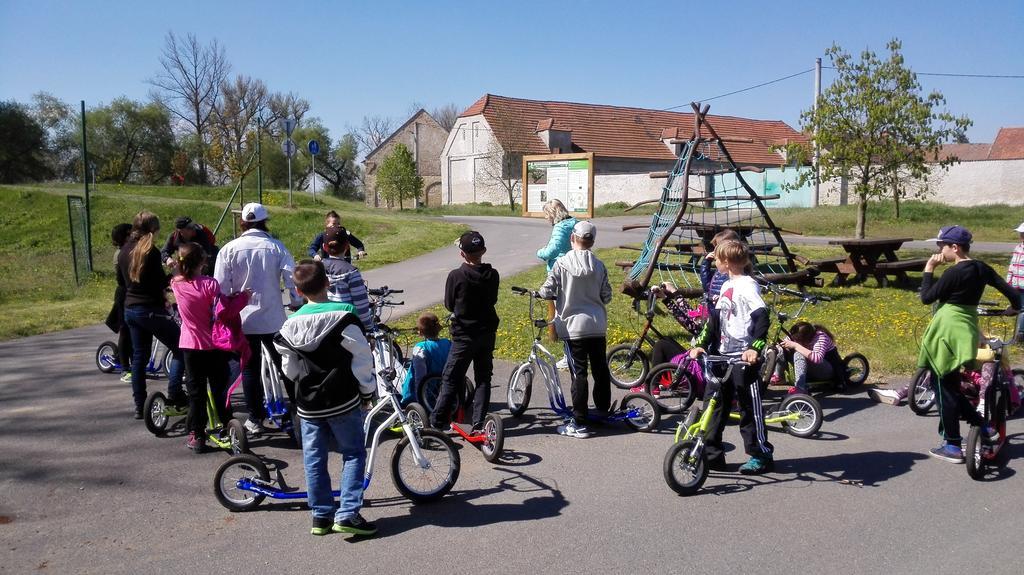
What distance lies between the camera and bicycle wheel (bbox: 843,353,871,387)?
7.94 metres

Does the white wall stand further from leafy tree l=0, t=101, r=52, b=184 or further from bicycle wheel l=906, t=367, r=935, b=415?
leafy tree l=0, t=101, r=52, b=184

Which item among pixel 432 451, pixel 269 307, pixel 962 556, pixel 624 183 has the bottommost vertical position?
pixel 962 556

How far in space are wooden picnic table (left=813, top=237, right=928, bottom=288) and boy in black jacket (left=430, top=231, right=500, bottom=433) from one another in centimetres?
932

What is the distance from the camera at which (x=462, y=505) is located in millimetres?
5051

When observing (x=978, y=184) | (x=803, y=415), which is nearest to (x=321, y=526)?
(x=803, y=415)

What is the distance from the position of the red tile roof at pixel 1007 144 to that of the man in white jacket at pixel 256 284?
197 feet

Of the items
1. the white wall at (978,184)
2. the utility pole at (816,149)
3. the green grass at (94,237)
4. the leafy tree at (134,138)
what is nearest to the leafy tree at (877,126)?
the utility pole at (816,149)

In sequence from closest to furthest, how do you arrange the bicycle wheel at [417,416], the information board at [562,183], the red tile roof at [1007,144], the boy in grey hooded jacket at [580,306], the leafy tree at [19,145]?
the bicycle wheel at [417,416]
the boy in grey hooded jacket at [580,306]
the information board at [562,183]
the leafy tree at [19,145]
the red tile roof at [1007,144]

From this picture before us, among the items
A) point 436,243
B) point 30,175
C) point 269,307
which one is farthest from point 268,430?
point 30,175

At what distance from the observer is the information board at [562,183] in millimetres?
27094

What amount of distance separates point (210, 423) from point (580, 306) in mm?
3163

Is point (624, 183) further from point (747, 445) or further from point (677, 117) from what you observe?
point (747, 445)

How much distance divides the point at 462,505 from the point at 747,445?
2.06 meters

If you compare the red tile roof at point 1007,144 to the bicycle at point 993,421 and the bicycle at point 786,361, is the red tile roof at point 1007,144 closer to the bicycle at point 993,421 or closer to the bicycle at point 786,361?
the bicycle at point 786,361
